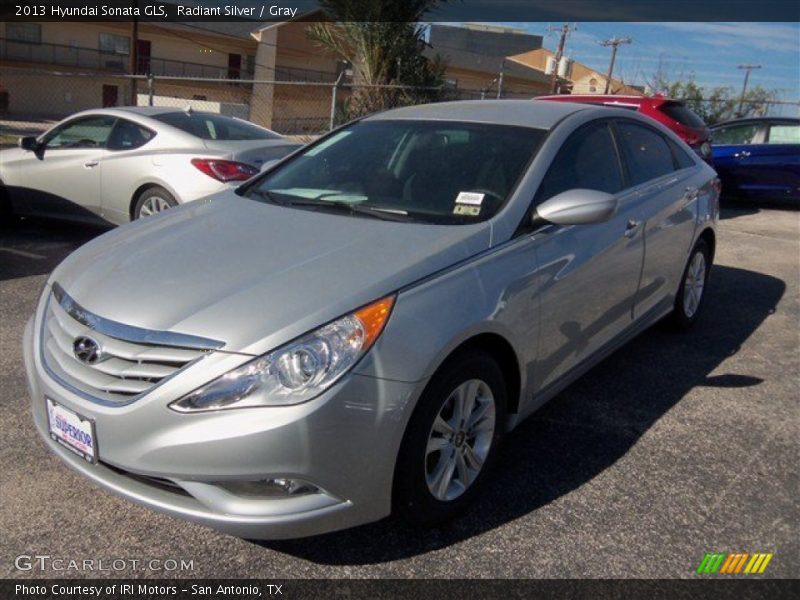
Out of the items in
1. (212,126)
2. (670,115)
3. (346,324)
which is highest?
(670,115)

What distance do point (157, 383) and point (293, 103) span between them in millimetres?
35402

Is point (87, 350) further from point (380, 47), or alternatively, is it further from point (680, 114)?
point (380, 47)

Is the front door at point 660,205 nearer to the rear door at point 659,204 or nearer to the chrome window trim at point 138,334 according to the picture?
the rear door at point 659,204

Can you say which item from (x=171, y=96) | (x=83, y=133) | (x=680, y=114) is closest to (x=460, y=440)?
(x=83, y=133)

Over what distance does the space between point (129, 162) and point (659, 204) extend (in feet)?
15.7

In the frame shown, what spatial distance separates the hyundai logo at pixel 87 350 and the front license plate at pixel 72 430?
0.60ft

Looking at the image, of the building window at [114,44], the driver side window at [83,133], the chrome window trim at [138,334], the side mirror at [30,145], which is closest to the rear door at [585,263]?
the chrome window trim at [138,334]

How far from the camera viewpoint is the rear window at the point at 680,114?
10562mm

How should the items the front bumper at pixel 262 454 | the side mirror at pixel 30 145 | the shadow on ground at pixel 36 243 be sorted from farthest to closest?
1. the side mirror at pixel 30 145
2. the shadow on ground at pixel 36 243
3. the front bumper at pixel 262 454

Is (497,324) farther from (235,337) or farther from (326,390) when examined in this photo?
(235,337)

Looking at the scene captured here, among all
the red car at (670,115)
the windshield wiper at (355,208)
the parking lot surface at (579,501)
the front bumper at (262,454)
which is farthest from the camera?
the red car at (670,115)

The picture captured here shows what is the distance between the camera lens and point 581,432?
383cm

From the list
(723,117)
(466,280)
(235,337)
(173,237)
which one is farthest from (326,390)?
(723,117)

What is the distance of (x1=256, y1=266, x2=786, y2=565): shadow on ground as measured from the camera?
286 centimetres
